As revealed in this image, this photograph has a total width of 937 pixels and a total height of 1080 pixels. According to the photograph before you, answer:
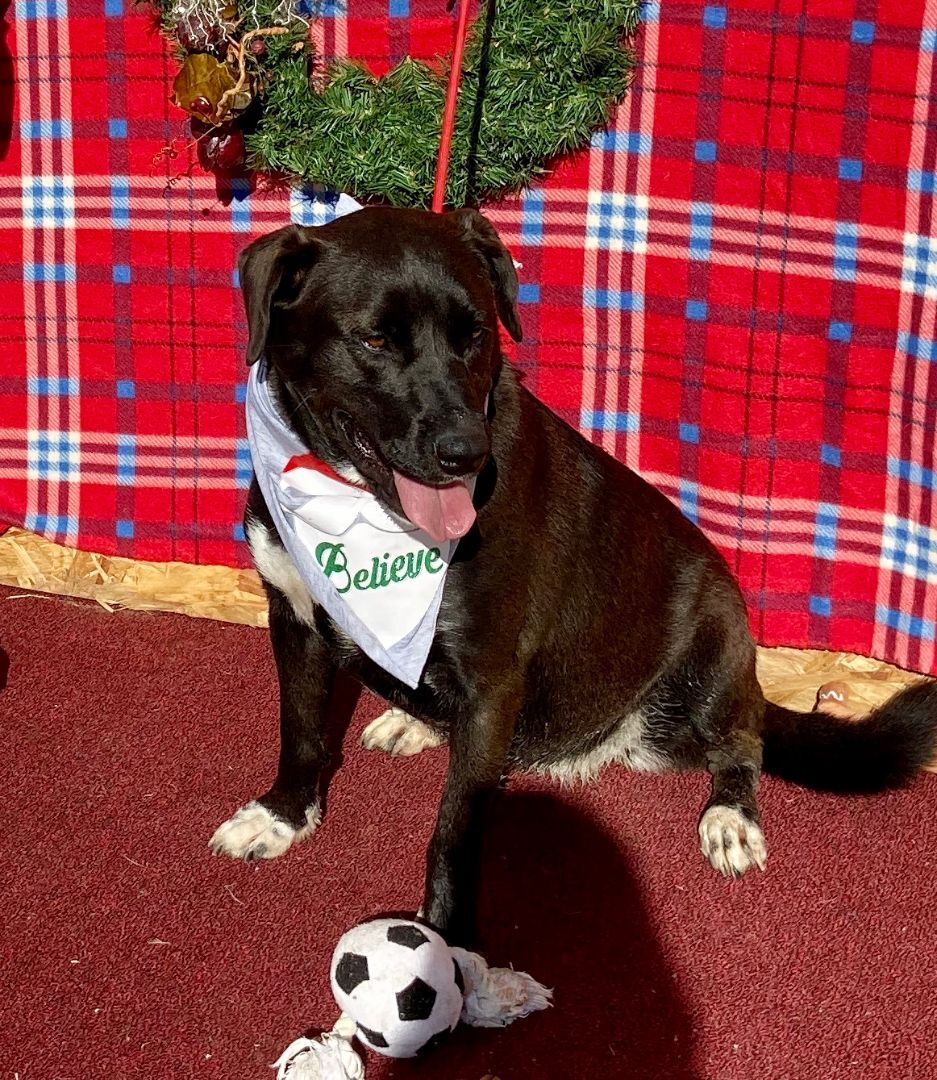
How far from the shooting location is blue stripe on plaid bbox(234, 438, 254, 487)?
12.0ft

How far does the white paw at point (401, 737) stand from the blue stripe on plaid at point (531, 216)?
1.31 m

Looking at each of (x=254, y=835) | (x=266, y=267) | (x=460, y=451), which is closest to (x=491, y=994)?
(x=254, y=835)

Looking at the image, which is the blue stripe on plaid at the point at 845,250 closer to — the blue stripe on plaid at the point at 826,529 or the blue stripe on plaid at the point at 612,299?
the blue stripe on plaid at the point at 612,299

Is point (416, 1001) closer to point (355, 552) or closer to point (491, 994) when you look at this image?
point (491, 994)

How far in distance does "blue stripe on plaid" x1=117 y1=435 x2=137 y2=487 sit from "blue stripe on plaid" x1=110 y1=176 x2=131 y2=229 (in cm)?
63

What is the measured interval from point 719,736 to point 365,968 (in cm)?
113

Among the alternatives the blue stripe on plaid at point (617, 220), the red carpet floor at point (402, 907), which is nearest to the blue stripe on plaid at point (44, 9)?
the blue stripe on plaid at point (617, 220)

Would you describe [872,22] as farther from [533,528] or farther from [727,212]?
[533,528]

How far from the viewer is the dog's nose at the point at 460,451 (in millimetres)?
2170

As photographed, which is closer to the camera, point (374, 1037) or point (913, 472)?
point (374, 1037)

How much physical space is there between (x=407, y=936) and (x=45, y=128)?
2.52 meters

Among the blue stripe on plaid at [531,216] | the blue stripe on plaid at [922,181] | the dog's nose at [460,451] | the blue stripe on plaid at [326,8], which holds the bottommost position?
the dog's nose at [460,451]

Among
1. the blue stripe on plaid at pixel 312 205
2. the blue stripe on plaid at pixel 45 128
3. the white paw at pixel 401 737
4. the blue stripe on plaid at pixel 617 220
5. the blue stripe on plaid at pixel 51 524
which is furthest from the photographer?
the blue stripe on plaid at pixel 51 524

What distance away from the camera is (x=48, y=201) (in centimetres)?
355
